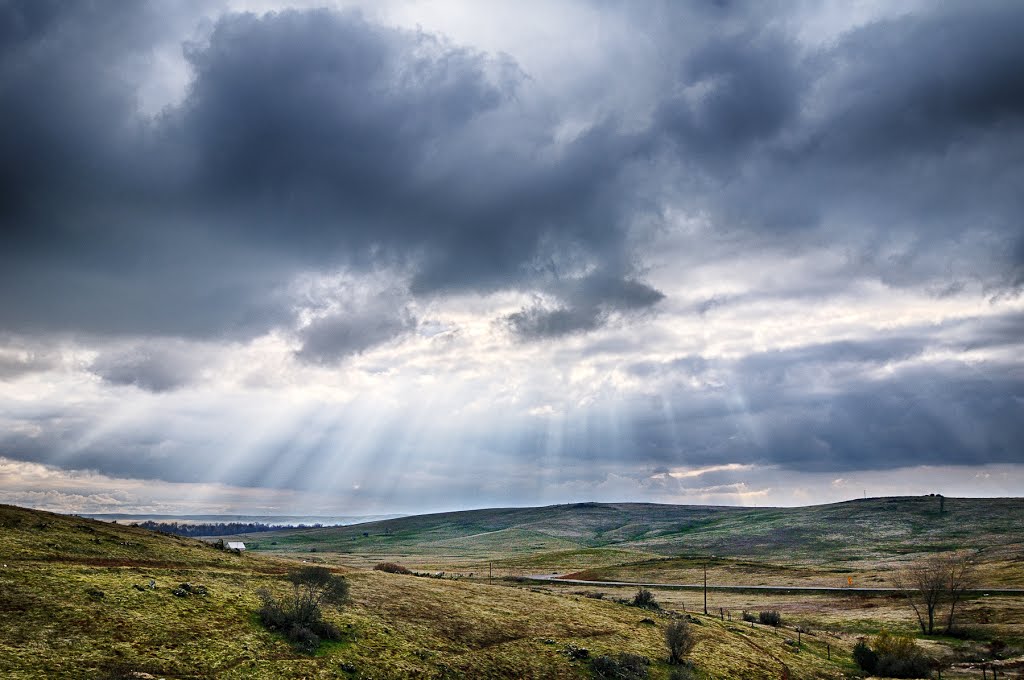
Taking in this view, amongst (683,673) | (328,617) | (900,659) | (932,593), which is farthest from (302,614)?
(932,593)

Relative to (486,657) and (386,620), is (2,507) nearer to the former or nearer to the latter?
(386,620)

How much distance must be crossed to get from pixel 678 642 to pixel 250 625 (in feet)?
113

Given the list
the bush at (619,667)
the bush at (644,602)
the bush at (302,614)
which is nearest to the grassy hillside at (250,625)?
the bush at (302,614)

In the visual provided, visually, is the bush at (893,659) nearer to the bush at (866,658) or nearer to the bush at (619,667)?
the bush at (866,658)

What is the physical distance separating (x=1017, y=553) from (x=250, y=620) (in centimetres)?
18886

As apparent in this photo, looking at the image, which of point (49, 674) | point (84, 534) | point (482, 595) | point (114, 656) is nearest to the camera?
point (49, 674)

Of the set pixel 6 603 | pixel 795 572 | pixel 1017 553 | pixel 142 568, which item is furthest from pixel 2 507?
pixel 1017 553

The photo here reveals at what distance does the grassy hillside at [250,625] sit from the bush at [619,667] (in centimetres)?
105

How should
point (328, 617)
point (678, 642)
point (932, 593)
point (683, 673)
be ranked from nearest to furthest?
point (328, 617) < point (683, 673) < point (678, 642) < point (932, 593)

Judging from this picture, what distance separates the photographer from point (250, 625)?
141ft

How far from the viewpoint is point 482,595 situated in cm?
6950

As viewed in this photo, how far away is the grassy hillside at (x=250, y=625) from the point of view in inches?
1371

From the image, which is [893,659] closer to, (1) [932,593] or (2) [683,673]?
(2) [683,673]

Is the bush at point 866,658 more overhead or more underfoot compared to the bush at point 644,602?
more underfoot
